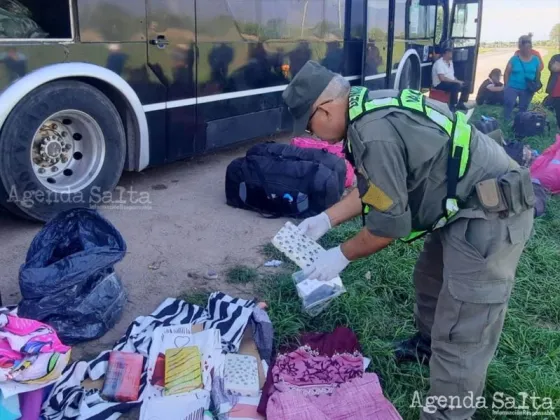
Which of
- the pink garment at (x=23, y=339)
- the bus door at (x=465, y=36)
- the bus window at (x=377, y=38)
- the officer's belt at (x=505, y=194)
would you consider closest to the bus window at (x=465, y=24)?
the bus door at (x=465, y=36)

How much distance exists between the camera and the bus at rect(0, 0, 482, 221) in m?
3.63

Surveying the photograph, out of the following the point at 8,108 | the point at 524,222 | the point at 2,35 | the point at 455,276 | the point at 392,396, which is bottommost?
the point at 392,396

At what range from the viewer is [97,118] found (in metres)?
4.08

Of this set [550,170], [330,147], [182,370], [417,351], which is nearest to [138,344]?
[182,370]

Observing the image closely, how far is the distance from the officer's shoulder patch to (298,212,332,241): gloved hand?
62cm

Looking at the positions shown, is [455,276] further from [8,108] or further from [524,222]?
[8,108]

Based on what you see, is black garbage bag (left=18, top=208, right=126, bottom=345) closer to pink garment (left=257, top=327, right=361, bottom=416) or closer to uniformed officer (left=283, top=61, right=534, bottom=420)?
pink garment (left=257, top=327, right=361, bottom=416)

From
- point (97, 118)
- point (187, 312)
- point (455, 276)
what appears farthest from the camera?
point (97, 118)

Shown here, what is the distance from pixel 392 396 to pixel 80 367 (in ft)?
4.50

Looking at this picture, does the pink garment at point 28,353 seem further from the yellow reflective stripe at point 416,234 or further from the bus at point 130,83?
the bus at point 130,83

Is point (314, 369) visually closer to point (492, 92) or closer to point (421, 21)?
point (421, 21)

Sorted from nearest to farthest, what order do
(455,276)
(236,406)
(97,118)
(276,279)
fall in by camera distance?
1. (455,276)
2. (236,406)
3. (276,279)
4. (97,118)

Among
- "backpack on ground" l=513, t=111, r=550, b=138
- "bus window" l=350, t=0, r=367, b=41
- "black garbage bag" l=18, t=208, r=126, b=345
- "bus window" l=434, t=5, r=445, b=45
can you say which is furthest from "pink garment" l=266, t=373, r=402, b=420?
"bus window" l=434, t=5, r=445, b=45

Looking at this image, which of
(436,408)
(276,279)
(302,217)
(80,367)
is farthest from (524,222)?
(302,217)
